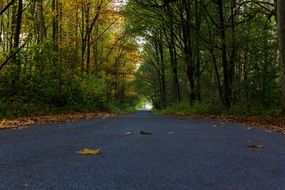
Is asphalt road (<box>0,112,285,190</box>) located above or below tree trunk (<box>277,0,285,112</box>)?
below

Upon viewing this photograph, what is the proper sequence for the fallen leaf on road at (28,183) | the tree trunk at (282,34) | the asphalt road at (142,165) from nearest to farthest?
the fallen leaf on road at (28,183) → the asphalt road at (142,165) → the tree trunk at (282,34)

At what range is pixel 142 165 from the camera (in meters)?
4.16

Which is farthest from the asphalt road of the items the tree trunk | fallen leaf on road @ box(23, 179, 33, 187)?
the tree trunk

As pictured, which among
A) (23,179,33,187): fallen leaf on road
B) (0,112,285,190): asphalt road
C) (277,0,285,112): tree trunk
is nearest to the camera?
(23,179,33,187): fallen leaf on road

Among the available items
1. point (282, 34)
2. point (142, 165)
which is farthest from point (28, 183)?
point (282, 34)

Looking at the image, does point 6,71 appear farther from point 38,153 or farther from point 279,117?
point 38,153

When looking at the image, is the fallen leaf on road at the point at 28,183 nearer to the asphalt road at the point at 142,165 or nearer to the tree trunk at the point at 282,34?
the asphalt road at the point at 142,165

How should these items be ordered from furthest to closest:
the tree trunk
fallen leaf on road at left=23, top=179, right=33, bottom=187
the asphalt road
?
the tree trunk < the asphalt road < fallen leaf on road at left=23, top=179, right=33, bottom=187

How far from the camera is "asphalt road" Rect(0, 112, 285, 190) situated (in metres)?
3.32

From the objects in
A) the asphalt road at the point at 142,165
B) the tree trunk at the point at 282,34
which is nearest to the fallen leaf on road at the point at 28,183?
the asphalt road at the point at 142,165

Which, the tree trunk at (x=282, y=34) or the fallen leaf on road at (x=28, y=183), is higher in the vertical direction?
the tree trunk at (x=282, y=34)

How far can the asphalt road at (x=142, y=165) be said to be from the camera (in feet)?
10.9

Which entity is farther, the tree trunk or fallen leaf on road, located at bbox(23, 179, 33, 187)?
the tree trunk

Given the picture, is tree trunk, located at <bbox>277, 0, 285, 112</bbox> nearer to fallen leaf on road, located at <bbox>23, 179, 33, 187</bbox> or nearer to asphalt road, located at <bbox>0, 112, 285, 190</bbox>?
asphalt road, located at <bbox>0, 112, 285, 190</bbox>
